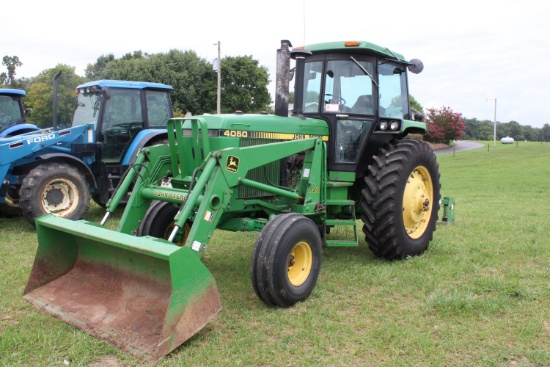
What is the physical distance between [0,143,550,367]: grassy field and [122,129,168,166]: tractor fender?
261 centimetres

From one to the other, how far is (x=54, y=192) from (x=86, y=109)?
1.99m

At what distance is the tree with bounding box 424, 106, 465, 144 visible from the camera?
35.1 metres

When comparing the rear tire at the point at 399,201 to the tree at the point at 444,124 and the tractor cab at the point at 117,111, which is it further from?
the tree at the point at 444,124

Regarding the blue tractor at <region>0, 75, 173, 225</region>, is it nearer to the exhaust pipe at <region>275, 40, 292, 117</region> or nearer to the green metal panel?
the exhaust pipe at <region>275, 40, 292, 117</region>

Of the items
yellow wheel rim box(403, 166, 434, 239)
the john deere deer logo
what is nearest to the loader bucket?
the john deere deer logo

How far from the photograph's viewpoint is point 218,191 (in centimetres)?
413

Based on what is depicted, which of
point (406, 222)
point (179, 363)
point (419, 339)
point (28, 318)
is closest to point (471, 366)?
point (419, 339)

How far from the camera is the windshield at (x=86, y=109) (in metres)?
8.83

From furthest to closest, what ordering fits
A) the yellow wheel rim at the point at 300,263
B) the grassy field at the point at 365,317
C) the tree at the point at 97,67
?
the tree at the point at 97,67 < the yellow wheel rim at the point at 300,263 < the grassy field at the point at 365,317

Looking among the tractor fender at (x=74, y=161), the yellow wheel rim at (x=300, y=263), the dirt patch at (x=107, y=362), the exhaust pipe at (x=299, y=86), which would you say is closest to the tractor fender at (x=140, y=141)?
the tractor fender at (x=74, y=161)

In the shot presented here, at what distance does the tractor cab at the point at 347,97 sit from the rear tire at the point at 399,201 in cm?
26

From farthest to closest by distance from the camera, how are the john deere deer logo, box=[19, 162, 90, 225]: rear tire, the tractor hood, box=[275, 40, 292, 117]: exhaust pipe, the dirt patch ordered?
box=[19, 162, 90, 225]: rear tire, box=[275, 40, 292, 117]: exhaust pipe, the tractor hood, the john deere deer logo, the dirt patch

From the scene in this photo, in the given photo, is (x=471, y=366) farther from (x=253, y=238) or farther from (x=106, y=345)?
(x=253, y=238)

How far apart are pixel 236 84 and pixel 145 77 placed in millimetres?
6725
